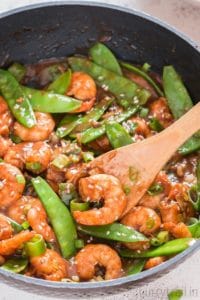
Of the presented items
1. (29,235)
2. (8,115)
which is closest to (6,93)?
(8,115)

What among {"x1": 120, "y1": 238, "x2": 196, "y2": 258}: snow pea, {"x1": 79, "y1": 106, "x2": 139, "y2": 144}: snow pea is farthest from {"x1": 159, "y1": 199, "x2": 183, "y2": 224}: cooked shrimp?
{"x1": 79, "y1": 106, "x2": 139, "y2": 144}: snow pea

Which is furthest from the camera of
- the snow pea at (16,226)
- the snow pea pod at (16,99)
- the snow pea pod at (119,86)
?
the snow pea pod at (119,86)

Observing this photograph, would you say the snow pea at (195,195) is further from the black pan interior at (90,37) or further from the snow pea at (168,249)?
the black pan interior at (90,37)

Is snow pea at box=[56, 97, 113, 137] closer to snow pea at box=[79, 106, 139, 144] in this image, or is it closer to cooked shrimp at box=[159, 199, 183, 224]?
snow pea at box=[79, 106, 139, 144]

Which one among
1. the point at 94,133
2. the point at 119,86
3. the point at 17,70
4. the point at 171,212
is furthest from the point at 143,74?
the point at 171,212

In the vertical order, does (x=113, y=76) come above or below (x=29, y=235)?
above

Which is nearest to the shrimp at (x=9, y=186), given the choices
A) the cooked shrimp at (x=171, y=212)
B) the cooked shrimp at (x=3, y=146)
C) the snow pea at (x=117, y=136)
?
the cooked shrimp at (x=3, y=146)

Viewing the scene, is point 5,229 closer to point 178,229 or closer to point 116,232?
point 116,232

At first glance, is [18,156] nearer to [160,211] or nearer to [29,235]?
[29,235]
